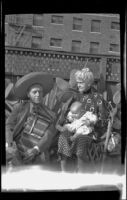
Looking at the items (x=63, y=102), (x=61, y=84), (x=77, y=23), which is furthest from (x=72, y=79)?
(x=77, y=23)

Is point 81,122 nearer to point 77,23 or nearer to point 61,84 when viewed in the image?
point 61,84

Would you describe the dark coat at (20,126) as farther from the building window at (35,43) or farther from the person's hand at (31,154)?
the building window at (35,43)

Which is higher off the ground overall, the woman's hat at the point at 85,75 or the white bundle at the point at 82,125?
the woman's hat at the point at 85,75

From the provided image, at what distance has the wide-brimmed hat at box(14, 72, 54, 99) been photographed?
5453 millimetres

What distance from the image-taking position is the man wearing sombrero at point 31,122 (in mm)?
5461

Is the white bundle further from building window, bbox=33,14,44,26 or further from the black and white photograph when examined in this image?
building window, bbox=33,14,44,26

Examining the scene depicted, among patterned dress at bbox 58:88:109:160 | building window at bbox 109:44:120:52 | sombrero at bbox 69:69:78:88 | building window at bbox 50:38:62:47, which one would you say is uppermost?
building window at bbox 50:38:62:47

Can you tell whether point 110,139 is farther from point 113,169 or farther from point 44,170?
point 44,170

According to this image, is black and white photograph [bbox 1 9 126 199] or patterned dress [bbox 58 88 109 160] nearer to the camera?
black and white photograph [bbox 1 9 126 199]

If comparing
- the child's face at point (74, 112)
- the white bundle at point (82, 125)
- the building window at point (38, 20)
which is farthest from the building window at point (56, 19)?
the white bundle at point (82, 125)

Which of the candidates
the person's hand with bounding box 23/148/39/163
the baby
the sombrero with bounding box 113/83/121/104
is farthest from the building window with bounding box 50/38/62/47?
the person's hand with bounding box 23/148/39/163

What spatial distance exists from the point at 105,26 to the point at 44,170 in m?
1.84

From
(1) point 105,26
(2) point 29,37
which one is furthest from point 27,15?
(1) point 105,26

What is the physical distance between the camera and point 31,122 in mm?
5543
